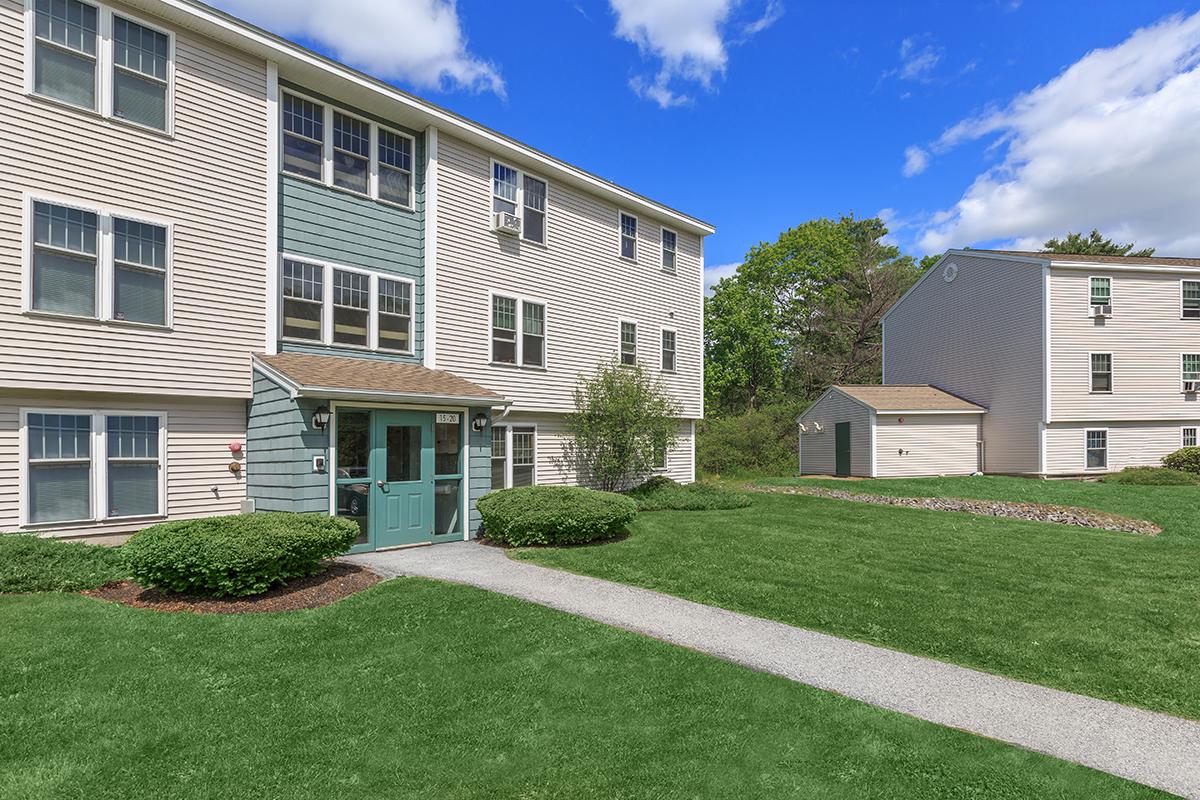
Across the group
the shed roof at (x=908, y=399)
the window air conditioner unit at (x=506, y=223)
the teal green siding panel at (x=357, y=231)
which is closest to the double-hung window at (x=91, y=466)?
the teal green siding panel at (x=357, y=231)

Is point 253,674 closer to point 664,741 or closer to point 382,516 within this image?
Result: point 664,741

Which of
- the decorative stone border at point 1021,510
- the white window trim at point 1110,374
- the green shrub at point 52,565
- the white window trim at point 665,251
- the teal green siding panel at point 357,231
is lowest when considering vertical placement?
the decorative stone border at point 1021,510

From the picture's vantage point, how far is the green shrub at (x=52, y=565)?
7.09m

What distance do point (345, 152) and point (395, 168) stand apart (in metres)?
1.03

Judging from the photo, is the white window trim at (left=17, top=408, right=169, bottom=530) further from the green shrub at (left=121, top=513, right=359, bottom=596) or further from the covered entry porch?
the green shrub at (left=121, top=513, right=359, bottom=596)

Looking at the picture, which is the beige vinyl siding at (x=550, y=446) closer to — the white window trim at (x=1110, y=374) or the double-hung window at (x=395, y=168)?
the double-hung window at (x=395, y=168)

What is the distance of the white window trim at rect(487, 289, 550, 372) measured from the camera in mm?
13734

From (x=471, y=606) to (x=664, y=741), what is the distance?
336 cm

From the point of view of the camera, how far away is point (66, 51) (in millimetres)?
8914

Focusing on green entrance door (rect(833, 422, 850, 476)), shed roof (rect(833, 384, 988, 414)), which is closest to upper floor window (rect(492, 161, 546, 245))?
shed roof (rect(833, 384, 988, 414))

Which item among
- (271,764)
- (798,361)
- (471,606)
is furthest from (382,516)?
(798,361)

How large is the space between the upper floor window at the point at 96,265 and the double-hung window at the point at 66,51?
1.66m

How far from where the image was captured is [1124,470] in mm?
21938

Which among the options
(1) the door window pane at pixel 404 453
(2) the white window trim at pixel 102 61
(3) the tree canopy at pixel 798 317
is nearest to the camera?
(2) the white window trim at pixel 102 61
